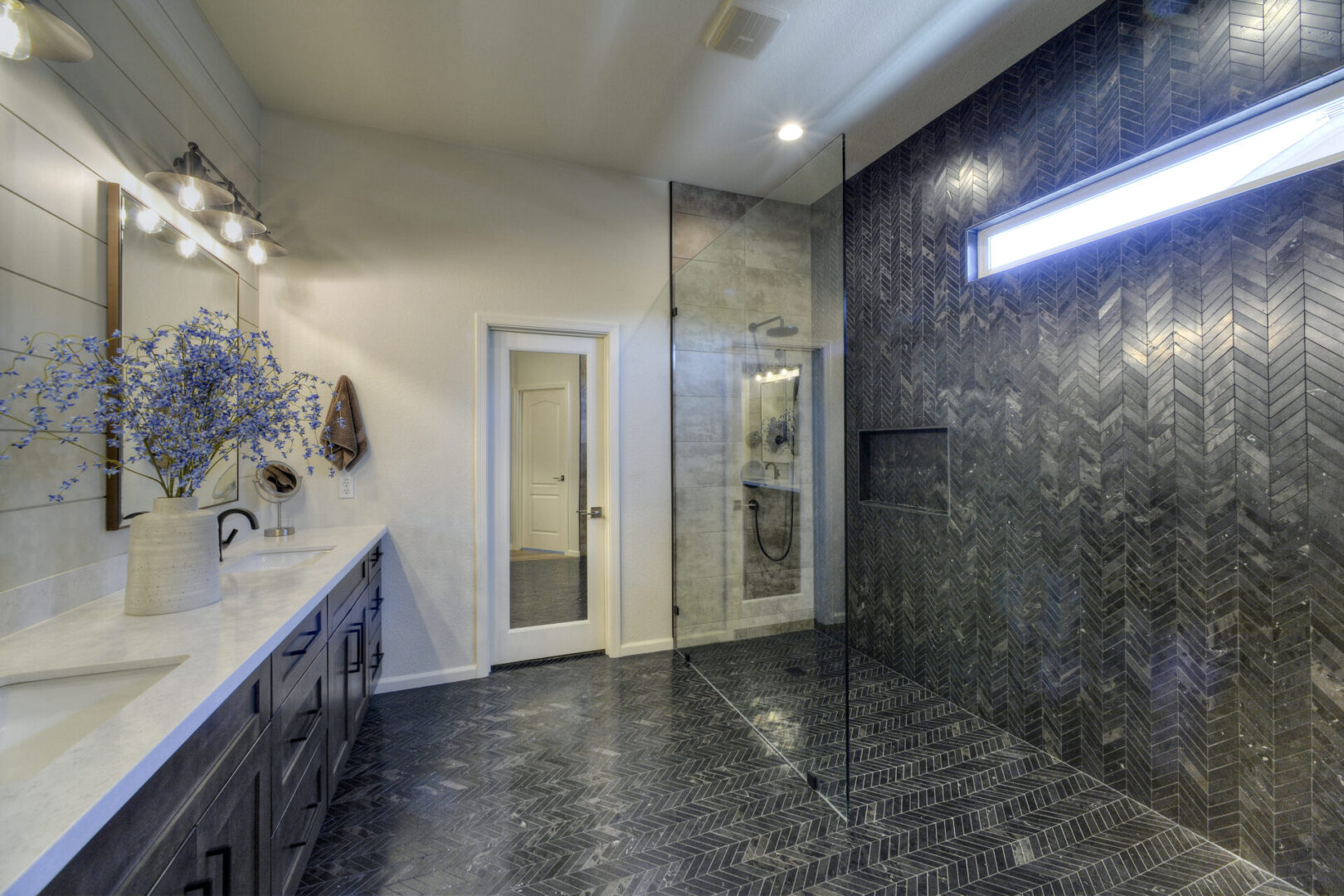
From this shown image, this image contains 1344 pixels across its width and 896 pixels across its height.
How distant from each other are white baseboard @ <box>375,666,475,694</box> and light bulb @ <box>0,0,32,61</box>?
114 inches

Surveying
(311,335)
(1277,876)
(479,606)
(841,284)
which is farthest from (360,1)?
(1277,876)

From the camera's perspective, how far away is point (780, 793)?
226cm

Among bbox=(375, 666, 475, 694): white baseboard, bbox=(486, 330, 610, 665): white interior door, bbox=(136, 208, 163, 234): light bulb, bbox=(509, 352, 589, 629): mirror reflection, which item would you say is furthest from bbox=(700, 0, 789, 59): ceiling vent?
bbox=(375, 666, 475, 694): white baseboard

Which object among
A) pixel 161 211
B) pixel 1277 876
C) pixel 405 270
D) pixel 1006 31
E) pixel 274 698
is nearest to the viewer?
pixel 274 698

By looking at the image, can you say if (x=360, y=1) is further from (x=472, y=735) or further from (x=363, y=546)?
(x=472, y=735)

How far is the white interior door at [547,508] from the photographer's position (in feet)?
11.2

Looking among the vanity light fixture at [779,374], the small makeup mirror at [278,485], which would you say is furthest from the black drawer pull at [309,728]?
the vanity light fixture at [779,374]

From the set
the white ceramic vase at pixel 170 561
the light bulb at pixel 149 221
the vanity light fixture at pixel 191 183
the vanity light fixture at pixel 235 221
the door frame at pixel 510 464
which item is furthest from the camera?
the door frame at pixel 510 464

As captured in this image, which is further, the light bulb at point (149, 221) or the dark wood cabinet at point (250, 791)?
the light bulb at point (149, 221)

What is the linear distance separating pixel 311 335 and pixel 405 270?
603mm

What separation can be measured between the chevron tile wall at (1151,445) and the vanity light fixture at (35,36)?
3258 millimetres

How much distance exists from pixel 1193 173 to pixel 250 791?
11.1 ft

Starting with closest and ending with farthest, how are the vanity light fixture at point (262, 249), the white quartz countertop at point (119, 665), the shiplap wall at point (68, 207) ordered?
the white quartz countertop at point (119, 665)
the shiplap wall at point (68, 207)
the vanity light fixture at point (262, 249)

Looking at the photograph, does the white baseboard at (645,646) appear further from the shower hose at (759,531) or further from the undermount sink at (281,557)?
the undermount sink at (281,557)
